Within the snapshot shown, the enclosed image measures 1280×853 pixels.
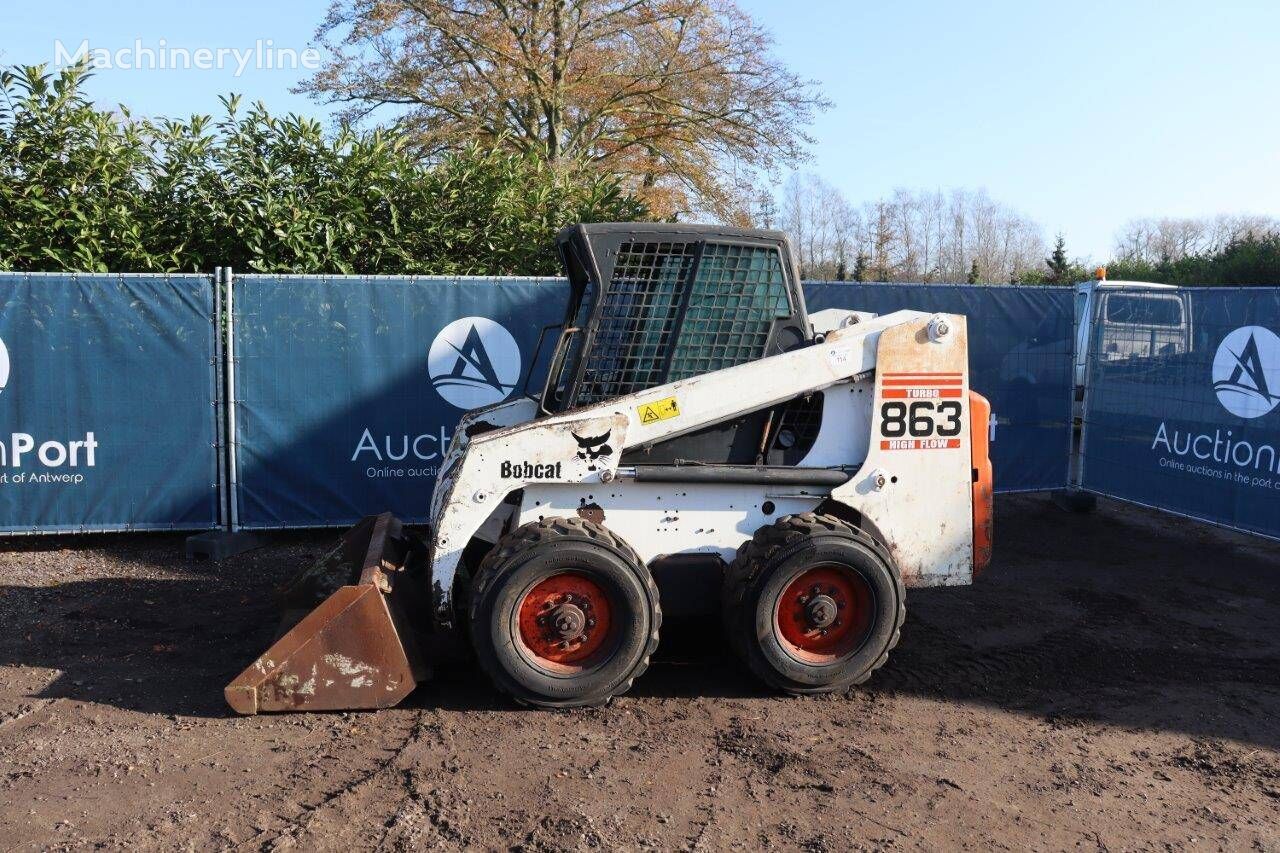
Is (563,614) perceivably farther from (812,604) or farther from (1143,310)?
(1143,310)

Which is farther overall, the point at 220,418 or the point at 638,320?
the point at 220,418

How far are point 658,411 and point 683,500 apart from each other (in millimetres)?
515

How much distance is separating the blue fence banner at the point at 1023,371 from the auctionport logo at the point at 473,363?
4.08 metres

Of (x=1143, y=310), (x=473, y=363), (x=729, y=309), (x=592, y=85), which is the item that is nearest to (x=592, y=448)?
(x=729, y=309)

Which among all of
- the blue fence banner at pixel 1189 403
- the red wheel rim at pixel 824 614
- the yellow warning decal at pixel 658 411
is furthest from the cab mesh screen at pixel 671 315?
the blue fence banner at pixel 1189 403

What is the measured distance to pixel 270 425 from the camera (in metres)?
8.87

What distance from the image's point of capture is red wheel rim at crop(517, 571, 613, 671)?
5.46 m

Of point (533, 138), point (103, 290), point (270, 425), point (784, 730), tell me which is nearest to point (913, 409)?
point (784, 730)

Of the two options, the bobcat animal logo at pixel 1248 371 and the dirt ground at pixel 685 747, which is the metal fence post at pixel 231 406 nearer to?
the dirt ground at pixel 685 747

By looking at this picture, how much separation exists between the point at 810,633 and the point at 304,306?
16.9ft

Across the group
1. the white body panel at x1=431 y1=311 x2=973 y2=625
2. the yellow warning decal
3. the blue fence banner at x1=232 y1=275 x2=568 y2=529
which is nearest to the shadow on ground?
the blue fence banner at x1=232 y1=275 x2=568 y2=529

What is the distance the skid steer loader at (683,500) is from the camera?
539 centimetres

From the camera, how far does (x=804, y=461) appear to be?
19.6 feet

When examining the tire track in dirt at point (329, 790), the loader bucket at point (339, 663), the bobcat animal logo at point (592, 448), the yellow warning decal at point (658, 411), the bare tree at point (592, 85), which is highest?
the bare tree at point (592, 85)
